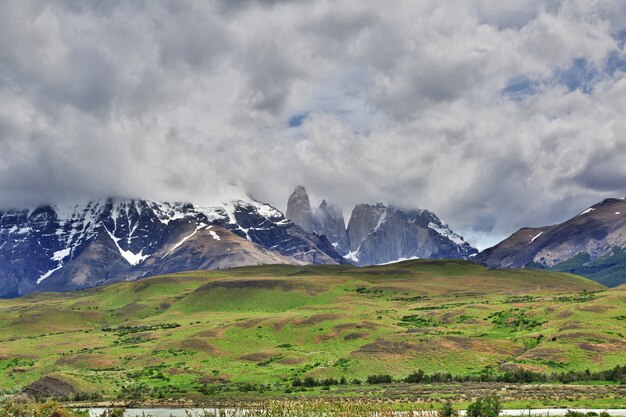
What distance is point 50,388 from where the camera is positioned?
133875 mm

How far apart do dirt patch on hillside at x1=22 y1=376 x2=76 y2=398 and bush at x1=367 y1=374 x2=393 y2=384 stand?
6071 cm

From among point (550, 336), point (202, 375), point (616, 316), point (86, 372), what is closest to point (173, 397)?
point (202, 375)

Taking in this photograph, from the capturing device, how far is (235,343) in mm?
182500

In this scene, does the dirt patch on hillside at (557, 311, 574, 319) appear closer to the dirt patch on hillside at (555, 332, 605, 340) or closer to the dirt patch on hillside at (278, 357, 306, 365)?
the dirt patch on hillside at (555, 332, 605, 340)

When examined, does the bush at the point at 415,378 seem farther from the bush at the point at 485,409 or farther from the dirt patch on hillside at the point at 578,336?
the bush at the point at 485,409

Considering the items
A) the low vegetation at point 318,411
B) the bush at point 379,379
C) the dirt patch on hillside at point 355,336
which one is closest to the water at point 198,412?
the low vegetation at point 318,411

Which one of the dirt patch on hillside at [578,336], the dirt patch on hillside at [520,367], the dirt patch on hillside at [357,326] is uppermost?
the dirt patch on hillside at [357,326]

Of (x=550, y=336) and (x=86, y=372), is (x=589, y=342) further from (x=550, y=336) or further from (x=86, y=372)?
(x=86, y=372)

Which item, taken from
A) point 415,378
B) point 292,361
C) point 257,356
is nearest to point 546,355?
point 415,378

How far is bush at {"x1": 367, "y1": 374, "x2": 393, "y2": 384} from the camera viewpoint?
12923 centimetres

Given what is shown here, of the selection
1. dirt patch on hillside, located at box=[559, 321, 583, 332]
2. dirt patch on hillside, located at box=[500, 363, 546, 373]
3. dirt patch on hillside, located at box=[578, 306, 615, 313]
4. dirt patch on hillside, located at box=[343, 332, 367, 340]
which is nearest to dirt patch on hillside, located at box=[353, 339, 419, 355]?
dirt patch on hillside, located at box=[343, 332, 367, 340]

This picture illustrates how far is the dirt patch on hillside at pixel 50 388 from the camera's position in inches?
5172

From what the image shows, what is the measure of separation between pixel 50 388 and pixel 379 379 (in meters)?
68.4

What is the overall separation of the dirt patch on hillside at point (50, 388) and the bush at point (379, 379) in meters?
60.7
